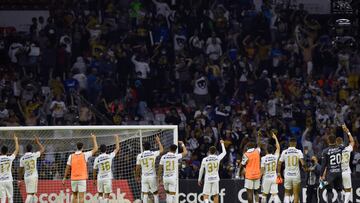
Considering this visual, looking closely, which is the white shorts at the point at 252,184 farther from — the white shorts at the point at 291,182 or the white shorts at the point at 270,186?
the white shorts at the point at 291,182

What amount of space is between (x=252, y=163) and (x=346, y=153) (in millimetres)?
2406

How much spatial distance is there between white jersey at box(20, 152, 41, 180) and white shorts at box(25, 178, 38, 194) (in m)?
0.08

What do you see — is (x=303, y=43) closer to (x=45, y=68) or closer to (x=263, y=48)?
(x=263, y=48)

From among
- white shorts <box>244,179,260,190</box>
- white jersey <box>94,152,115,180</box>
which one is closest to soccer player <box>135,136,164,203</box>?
white jersey <box>94,152,115,180</box>

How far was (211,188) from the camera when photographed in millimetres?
33562

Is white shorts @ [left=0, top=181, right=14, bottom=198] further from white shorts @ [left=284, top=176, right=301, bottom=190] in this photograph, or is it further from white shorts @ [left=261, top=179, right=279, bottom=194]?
white shorts @ [left=284, top=176, right=301, bottom=190]

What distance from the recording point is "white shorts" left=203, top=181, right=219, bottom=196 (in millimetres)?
33531

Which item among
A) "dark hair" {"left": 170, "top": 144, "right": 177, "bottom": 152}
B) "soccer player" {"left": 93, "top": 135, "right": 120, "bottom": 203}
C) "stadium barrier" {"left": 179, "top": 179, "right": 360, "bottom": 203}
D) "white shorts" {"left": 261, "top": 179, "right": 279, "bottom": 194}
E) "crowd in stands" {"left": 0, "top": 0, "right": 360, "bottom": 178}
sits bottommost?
"stadium barrier" {"left": 179, "top": 179, "right": 360, "bottom": 203}

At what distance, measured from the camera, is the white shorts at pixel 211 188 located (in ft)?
110

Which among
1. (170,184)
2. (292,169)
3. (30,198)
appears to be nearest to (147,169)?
(170,184)

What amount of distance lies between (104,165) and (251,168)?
3.66m

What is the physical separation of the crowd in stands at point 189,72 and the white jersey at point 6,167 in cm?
523

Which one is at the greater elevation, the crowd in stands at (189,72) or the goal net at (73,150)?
the crowd in stands at (189,72)

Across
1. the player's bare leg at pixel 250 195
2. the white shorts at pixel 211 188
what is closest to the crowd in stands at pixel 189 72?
the player's bare leg at pixel 250 195
